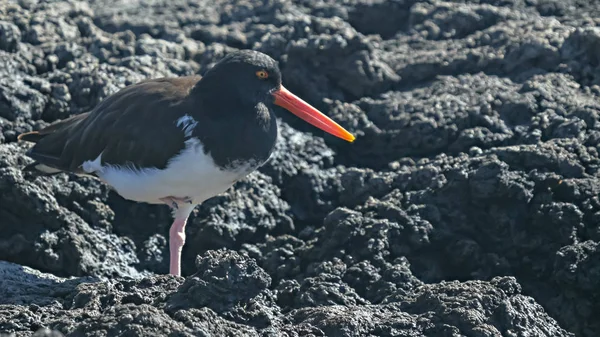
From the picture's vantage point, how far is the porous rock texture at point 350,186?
479 cm

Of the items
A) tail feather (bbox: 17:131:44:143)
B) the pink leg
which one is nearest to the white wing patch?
the pink leg

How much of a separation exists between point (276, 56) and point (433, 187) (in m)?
1.83

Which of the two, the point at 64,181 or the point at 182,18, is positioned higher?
the point at 182,18

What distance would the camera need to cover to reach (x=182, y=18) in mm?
8188

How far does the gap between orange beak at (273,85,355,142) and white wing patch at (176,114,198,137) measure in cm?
68

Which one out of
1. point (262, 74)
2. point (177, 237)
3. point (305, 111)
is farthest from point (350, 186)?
point (177, 237)

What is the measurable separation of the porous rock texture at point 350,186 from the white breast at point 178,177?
0.48 m

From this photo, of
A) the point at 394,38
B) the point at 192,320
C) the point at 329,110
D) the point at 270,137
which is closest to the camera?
the point at 192,320

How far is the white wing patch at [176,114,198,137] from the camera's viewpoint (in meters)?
5.65

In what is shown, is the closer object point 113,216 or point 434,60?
point 113,216

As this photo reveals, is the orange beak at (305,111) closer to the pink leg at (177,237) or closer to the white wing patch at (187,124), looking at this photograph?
the white wing patch at (187,124)

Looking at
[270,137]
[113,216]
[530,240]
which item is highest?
[270,137]

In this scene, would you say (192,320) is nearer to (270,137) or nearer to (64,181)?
(270,137)

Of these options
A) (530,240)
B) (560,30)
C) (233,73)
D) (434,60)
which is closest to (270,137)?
(233,73)
